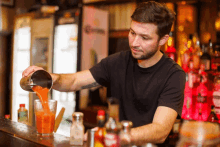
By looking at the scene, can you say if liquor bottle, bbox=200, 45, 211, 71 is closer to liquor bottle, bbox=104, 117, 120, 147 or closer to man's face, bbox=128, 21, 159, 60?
man's face, bbox=128, 21, 159, 60

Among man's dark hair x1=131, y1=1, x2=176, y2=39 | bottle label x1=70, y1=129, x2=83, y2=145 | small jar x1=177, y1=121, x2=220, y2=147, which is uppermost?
man's dark hair x1=131, y1=1, x2=176, y2=39

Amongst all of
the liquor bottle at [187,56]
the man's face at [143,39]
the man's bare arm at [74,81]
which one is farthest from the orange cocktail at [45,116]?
the liquor bottle at [187,56]

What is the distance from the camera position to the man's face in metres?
1.55

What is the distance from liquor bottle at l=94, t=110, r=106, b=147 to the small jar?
0.32 meters

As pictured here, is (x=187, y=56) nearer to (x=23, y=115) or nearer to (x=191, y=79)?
(x=191, y=79)

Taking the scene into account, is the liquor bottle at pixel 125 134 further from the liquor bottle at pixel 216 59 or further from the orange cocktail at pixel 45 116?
the liquor bottle at pixel 216 59

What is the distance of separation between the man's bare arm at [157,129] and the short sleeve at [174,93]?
38mm

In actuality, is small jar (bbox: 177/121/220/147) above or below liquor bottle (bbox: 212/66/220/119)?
above

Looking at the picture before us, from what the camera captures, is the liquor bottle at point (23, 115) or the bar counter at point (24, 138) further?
the liquor bottle at point (23, 115)

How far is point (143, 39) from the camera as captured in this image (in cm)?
158

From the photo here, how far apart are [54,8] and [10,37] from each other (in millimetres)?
1411

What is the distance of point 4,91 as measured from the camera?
16.5 feet

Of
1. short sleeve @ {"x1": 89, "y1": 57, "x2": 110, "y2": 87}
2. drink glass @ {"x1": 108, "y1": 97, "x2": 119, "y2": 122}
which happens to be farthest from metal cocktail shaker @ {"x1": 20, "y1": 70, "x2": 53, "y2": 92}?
drink glass @ {"x1": 108, "y1": 97, "x2": 119, "y2": 122}

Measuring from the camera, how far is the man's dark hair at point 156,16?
1530 millimetres
